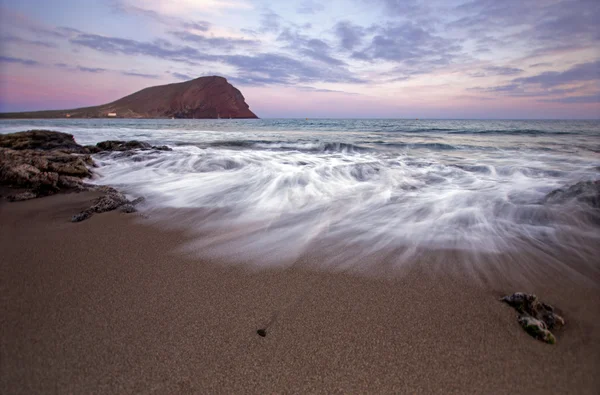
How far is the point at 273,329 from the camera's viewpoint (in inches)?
57.5

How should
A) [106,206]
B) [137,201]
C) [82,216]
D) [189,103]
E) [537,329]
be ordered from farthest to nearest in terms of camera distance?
1. [189,103]
2. [137,201]
3. [106,206]
4. [82,216]
5. [537,329]

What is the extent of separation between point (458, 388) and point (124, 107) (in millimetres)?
125377

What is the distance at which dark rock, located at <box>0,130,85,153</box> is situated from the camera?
27.8 feet

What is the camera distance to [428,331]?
4.82ft

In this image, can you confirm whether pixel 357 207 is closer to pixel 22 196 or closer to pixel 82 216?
pixel 82 216

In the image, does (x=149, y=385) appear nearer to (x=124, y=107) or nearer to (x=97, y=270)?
(x=97, y=270)

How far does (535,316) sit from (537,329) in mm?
155

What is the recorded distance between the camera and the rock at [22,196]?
11.8 feet

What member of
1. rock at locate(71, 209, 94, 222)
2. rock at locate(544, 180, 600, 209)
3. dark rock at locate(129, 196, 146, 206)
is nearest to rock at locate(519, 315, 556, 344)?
rock at locate(544, 180, 600, 209)

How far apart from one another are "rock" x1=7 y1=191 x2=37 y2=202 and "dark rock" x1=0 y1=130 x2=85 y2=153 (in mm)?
5701

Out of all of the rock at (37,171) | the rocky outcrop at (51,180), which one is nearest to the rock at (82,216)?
the rocky outcrop at (51,180)

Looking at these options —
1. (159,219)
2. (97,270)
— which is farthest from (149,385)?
(159,219)

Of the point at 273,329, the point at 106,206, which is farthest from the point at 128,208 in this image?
the point at 273,329

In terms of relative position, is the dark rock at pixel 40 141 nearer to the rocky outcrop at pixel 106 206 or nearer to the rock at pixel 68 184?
the rock at pixel 68 184
